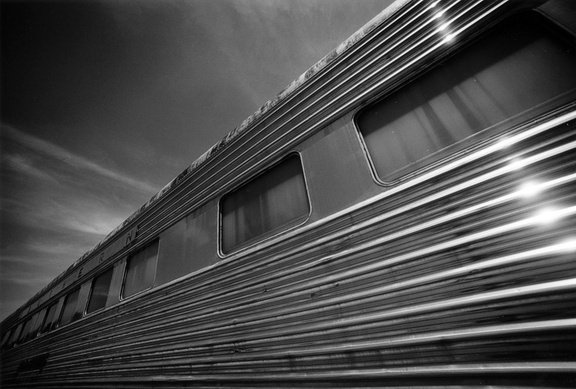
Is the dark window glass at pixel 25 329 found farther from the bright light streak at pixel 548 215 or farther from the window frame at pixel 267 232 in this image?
the bright light streak at pixel 548 215

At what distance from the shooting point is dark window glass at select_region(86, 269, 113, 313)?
3655mm

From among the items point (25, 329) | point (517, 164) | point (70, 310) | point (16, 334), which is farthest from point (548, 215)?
point (16, 334)

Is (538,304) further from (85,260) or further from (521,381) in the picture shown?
(85,260)

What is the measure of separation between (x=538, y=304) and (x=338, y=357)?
89 cm

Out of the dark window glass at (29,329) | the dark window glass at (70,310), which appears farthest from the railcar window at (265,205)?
the dark window glass at (29,329)

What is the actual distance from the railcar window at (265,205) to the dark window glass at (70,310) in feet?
11.2

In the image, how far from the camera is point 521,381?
1.00 m

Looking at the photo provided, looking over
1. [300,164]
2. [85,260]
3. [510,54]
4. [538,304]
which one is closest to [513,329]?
[538,304]

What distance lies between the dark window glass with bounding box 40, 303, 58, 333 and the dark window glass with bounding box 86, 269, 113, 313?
6.12 ft

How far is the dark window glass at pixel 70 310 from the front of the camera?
13.9ft

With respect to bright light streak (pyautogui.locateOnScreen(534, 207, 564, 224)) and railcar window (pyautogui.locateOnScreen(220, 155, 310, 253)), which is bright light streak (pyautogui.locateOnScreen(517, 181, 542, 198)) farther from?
railcar window (pyautogui.locateOnScreen(220, 155, 310, 253))

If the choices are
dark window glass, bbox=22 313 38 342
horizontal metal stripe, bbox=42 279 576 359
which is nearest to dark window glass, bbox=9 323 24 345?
dark window glass, bbox=22 313 38 342

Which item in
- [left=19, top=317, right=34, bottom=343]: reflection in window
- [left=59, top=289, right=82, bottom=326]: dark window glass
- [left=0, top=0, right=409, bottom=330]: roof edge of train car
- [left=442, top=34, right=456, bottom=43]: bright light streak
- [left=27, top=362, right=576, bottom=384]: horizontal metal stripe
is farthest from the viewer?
[left=19, top=317, right=34, bottom=343]: reflection in window

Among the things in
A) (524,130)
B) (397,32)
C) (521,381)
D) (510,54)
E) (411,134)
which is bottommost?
(521,381)
